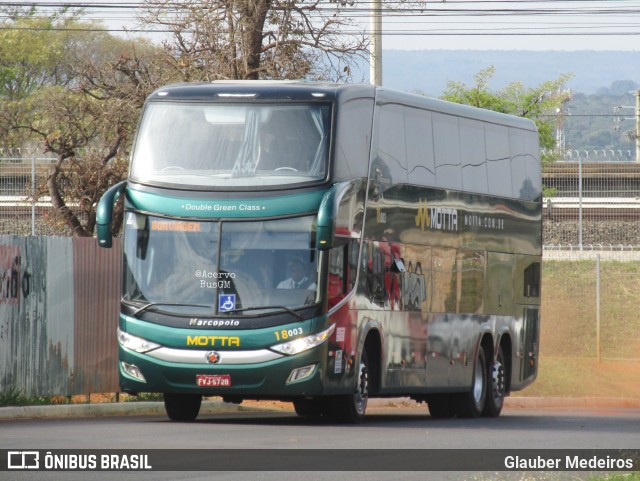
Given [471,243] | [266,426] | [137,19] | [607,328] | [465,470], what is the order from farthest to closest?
[607,328] < [137,19] < [471,243] < [266,426] < [465,470]

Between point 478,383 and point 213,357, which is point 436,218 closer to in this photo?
point 478,383

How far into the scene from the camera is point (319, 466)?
12867mm

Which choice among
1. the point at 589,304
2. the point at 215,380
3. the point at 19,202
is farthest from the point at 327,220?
the point at 589,304

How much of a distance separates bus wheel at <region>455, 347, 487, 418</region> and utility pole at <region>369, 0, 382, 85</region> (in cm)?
529

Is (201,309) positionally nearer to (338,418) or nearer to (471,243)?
(338,418)

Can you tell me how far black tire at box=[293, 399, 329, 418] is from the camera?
1945cm

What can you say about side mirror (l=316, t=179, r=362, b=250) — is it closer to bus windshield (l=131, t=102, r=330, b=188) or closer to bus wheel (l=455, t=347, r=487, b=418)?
bus windshield (l=131, t=102, r=330, b=188)

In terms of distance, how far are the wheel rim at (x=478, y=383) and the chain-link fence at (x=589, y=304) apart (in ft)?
32.2

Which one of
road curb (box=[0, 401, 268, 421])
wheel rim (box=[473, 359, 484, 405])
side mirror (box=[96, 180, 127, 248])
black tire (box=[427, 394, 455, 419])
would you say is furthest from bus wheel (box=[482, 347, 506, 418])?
side mirror (box=[96, 180, 127, 248])

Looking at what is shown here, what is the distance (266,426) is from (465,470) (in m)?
5.83

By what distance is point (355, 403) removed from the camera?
63.7ft

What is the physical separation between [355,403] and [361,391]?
8.7 inches

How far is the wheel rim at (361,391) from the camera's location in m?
19.4

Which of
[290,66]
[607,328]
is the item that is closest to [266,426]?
[290,66]
